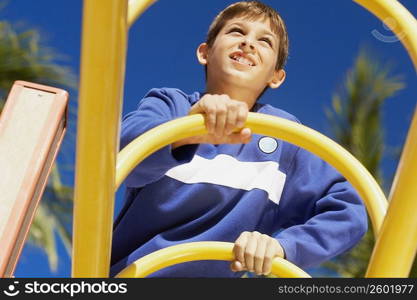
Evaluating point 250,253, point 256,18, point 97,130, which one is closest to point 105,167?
point 97,130

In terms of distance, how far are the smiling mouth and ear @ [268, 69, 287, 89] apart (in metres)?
0.16

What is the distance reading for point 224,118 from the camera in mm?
1387

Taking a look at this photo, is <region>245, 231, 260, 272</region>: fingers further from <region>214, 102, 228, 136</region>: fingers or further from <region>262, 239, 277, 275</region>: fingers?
<region>214, 102, 228, 136</region>: fingers

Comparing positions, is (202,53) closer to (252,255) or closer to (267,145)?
(267,145)

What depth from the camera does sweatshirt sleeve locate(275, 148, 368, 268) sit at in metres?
1.69

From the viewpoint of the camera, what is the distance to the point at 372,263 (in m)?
1.12

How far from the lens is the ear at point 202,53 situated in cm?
208

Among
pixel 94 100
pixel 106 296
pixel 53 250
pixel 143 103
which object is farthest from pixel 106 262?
pixel 53 250

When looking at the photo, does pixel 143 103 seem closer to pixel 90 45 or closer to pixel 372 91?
pixel 90 45

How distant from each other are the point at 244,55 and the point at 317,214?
1.34 feet

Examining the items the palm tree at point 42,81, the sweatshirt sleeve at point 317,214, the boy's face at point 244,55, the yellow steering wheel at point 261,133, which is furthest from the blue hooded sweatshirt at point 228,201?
the palm tree at point 42,81

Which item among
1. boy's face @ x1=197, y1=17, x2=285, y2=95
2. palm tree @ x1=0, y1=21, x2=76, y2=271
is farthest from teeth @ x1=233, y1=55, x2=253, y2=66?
palm tree @ x1=0, y1=21, x2=76, y2=271

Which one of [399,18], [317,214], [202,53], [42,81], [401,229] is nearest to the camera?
[401,229]

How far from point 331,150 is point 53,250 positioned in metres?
4.82
